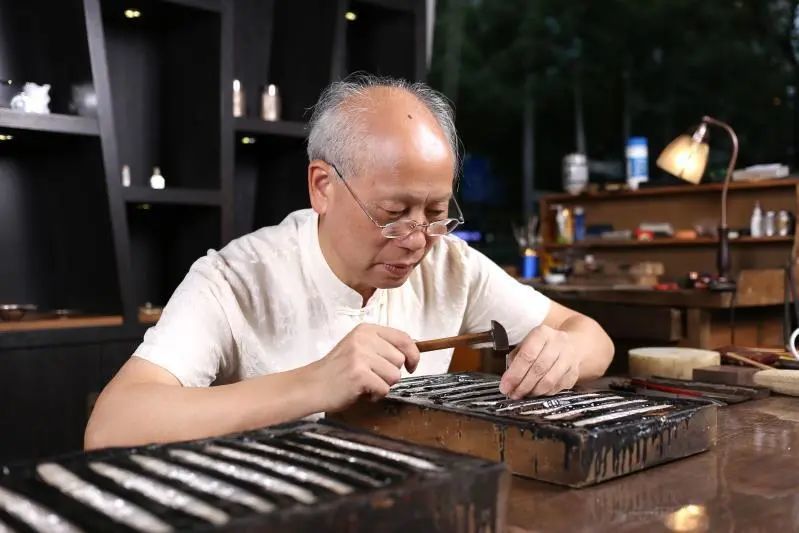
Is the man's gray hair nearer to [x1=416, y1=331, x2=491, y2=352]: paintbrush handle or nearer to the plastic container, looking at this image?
[x1=416, y1=331, x2=491, y2=352]: paintbrush handle

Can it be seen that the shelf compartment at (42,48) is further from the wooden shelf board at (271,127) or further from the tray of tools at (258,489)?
the tray of tools at (258,489)

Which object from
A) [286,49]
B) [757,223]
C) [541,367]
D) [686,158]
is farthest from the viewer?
[757,223]

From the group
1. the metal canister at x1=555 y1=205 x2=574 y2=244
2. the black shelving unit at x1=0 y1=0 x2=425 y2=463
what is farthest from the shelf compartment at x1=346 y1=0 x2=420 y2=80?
the metal canister at x1=555 y1=205 x2=574 y2=244

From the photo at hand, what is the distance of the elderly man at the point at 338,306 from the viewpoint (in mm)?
1338

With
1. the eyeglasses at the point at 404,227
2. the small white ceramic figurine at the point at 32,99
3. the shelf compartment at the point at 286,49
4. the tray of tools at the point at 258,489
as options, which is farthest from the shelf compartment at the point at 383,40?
the tray of tools at the point at 258,489

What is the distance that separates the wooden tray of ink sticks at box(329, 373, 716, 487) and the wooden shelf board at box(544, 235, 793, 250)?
3287 millimetres

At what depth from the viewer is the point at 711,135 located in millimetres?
4957

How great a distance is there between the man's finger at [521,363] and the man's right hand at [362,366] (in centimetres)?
16

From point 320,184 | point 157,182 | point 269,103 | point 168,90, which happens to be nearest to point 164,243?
point 157,182

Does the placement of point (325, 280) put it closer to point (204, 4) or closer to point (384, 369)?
point (384, 369)

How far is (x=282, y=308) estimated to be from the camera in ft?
5.98

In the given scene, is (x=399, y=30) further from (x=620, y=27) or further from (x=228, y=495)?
(x=228, y=495)

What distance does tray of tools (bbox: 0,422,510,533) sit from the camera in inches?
26.6

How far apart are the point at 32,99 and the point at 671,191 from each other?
3.35 m
